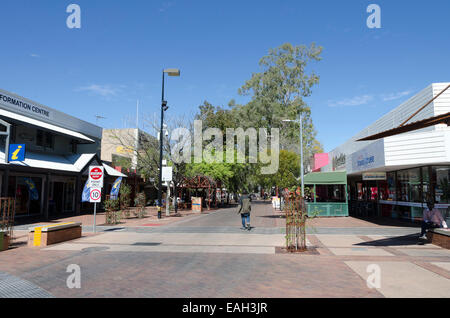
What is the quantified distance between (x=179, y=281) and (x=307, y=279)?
259 centimetres

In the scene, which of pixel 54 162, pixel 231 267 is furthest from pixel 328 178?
pixel 54 162

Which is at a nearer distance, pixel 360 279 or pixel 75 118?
pixel 360 279

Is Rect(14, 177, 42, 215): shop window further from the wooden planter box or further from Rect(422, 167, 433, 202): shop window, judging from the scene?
Rect(422, 167, 433, 202): shop window

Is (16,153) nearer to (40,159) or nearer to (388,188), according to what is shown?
(40,159)

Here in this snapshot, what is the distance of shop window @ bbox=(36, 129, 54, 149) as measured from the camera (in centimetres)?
2256

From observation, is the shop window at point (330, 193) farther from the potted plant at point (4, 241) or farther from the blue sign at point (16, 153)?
the potted plant at point (4, 241)

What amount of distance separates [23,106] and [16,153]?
5567mm

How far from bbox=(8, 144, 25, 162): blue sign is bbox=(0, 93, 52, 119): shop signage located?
13.4ft

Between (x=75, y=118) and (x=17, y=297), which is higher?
(x=75, y=118)

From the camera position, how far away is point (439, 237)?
417 inches
